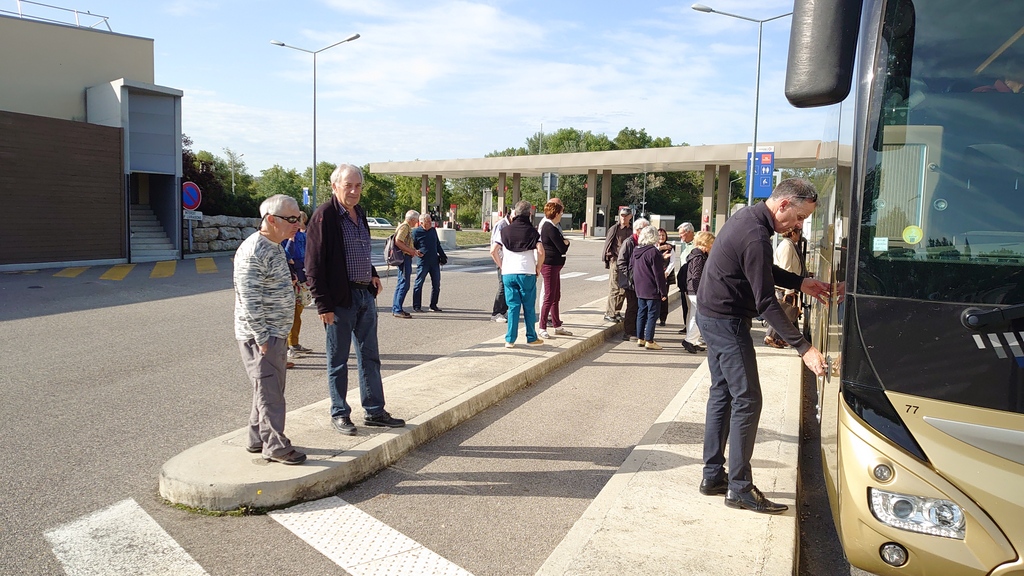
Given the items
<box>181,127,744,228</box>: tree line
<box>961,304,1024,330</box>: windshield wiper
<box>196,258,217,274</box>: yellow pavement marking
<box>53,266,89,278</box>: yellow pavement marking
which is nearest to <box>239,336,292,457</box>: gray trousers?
<box>961,304,1024,330</box>: windshield wiper

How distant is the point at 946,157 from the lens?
9.97ft

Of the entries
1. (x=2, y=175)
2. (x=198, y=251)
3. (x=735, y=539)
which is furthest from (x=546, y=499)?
(x=198, y=251)

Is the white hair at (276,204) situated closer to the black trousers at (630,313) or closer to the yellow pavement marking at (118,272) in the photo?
the black trousers at (630,313)

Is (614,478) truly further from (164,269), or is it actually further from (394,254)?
(164,269)

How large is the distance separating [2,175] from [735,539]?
20.0m

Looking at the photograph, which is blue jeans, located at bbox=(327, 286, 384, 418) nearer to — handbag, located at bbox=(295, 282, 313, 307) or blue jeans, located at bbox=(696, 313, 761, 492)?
blue jeans, located at bbox=(696, 313, 761, 492)

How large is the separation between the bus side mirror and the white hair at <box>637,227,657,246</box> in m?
6.27

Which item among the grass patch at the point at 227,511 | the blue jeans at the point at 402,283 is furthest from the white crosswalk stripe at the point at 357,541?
the blue jeans at the point at 402,283

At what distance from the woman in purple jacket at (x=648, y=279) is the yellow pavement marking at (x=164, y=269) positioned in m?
12.6

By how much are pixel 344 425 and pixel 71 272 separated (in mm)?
15906

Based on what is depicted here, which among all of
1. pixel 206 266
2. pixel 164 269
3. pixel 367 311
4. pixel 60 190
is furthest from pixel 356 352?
pixel 60 190

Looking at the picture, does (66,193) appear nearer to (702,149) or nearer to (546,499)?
(546,499)

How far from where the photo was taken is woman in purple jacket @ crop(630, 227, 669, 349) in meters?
9.33

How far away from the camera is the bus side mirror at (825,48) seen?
122 inches
